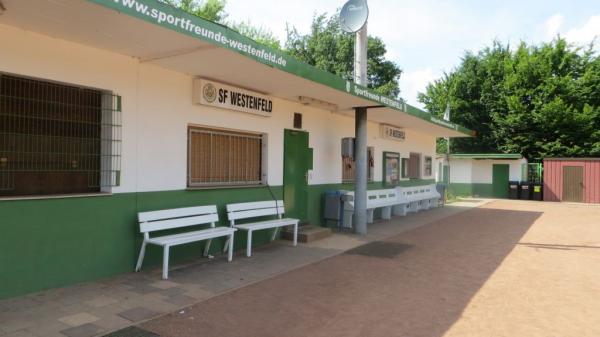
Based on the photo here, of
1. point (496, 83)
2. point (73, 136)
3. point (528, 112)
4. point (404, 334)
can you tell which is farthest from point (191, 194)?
point (496, 83)

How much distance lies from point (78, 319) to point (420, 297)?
3652 mm

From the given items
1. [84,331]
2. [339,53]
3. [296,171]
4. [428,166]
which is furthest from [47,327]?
[339,53]

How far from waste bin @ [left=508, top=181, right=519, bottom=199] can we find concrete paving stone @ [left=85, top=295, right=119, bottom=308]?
21388 millimetres

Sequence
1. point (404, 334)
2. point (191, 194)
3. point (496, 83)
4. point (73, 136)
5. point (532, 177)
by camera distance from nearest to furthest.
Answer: point (404, 334) → point (73, 136) → point (191, 194) → point (532, 177) → point (496, 83)

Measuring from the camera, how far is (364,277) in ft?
19.3

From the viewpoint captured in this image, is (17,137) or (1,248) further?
(17,137)

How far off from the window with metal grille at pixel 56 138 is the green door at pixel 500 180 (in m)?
21.0

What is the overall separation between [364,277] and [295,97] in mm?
4019

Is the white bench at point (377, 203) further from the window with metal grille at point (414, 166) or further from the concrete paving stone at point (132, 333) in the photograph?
the concrete paving stone at point (132, 333)

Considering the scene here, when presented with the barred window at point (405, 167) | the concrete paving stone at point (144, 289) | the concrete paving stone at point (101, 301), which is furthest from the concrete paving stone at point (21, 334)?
the barred window at point (405, 167)

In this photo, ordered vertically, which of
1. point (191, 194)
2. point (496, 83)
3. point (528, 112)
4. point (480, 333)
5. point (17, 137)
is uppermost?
point (496, 83)

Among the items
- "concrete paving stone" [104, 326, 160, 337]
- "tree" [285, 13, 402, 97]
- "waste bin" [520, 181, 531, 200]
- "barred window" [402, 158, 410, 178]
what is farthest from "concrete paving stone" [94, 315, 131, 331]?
"tree" [285, 13, 402, 97]

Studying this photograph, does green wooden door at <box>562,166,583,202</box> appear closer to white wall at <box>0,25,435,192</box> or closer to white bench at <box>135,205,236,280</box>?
white wall at <box>0,25,435,192</box>

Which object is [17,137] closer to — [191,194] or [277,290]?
[191,194]
